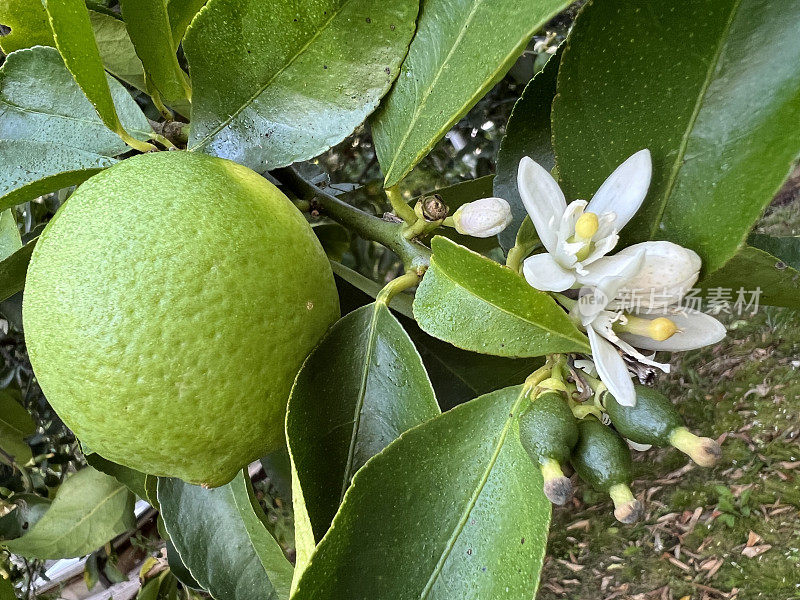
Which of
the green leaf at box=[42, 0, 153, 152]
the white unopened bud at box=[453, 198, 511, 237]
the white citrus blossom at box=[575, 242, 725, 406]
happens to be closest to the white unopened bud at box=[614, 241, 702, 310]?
the white citrus blossom at box=[575, 242, 725, 406]

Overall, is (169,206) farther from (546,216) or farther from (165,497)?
(165,497)

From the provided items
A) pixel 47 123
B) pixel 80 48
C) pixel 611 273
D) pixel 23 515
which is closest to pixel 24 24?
pixel 47 123

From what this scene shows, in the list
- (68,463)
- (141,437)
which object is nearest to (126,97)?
(141,437)

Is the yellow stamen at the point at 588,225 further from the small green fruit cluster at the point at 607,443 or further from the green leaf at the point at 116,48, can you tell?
the green leaf at the point at 116,48

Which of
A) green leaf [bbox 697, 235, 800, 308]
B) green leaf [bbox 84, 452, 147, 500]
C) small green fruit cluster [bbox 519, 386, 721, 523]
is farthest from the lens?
green leaf [bbox 84, 452, 147, 500]

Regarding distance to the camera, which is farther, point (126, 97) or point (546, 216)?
point (126, 97)

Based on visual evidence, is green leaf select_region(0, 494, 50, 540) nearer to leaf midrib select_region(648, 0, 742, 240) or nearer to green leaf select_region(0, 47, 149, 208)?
green leaf select_region(0, 47, 149, 208)
